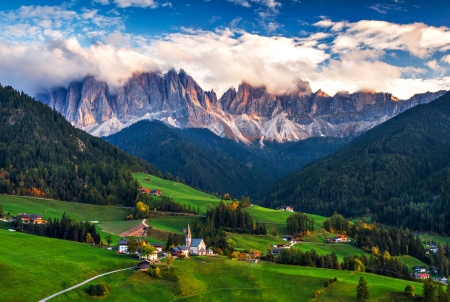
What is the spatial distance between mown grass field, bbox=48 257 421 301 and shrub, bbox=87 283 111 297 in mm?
906

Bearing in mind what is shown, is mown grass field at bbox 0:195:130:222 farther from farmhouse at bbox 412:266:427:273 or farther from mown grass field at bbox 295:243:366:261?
farmhouse at bbox 412:266:427:273

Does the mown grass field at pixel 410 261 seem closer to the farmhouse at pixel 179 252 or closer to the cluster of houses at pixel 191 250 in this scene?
the cluster of houses at pixel 191 250

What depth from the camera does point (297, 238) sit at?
179875 mm

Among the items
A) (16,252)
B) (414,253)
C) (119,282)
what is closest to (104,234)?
(16,252)

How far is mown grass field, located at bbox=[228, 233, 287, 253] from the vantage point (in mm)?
154875

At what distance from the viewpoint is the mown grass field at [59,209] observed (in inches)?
7008

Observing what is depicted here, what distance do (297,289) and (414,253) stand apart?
94931 mm

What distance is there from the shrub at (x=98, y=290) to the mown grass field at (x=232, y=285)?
906 millimetres

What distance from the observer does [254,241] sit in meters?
164

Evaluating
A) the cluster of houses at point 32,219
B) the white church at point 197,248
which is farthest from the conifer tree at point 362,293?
the cluster of houses at point 32,219

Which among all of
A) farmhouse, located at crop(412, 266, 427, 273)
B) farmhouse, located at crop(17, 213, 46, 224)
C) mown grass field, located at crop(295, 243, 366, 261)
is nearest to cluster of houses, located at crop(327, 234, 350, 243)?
mown grass field, located at crop(295, 243, 366, 261)

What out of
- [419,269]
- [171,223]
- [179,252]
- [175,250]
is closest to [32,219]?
[171,223]

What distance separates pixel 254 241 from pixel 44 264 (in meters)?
79.0

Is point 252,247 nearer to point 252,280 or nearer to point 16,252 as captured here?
point 252,280
